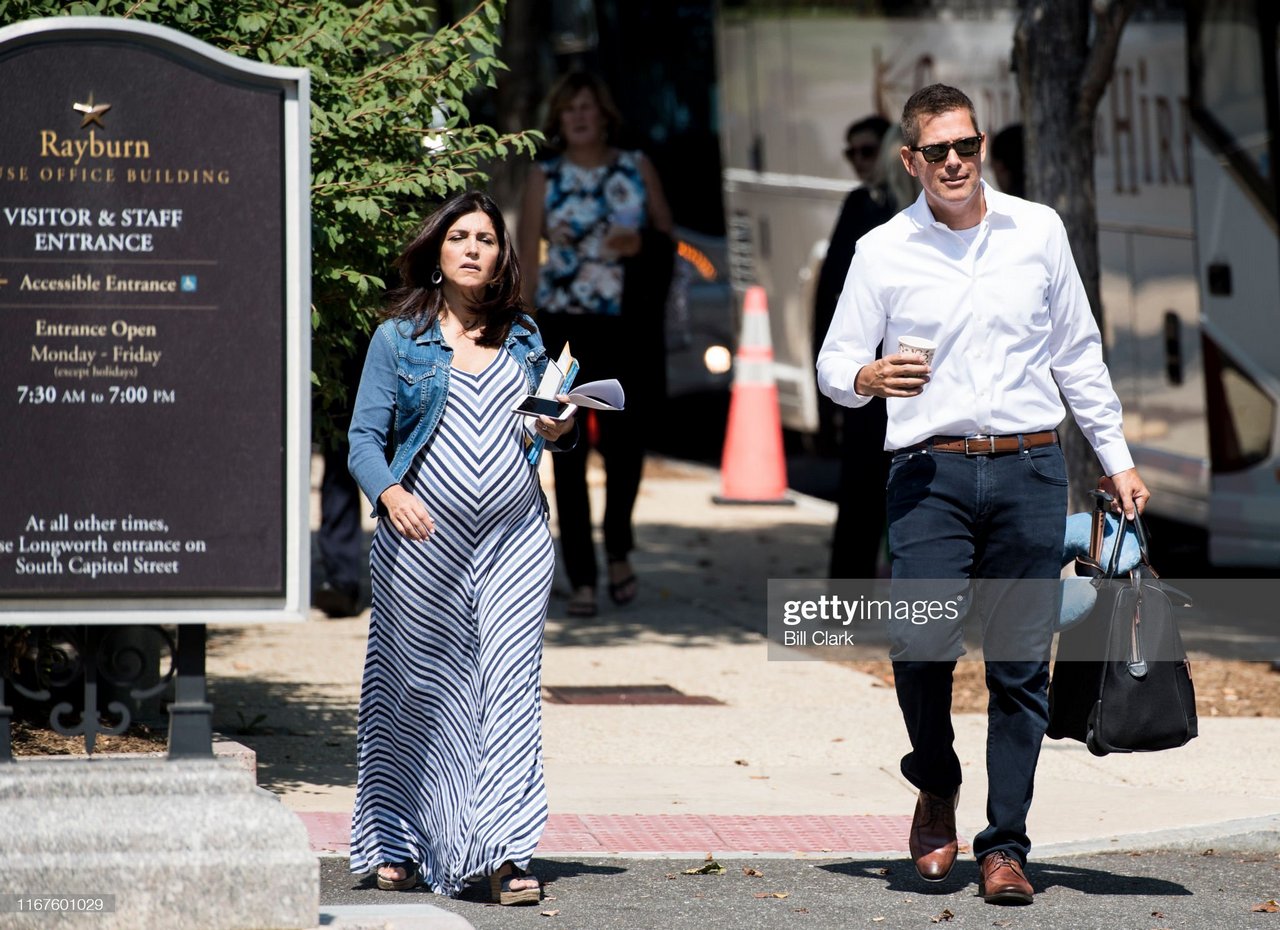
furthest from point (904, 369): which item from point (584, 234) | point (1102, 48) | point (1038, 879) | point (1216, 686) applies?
point (584, 234)

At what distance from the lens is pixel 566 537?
33.4ft

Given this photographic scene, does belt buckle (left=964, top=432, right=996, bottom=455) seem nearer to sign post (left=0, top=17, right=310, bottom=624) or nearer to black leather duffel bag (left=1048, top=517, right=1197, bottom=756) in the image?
black leather duffel bag (left=1048, top=517, right=1197, bottom=756)

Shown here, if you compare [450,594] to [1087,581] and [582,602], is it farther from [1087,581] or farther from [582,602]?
[582,602]

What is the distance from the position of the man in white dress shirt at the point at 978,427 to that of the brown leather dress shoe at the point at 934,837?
12 millimetres

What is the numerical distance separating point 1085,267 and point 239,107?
4926 millimetres

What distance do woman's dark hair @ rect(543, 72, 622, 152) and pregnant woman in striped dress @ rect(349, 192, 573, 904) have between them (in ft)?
14.2

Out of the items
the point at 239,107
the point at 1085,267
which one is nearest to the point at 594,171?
Answer: the point at 1085,267

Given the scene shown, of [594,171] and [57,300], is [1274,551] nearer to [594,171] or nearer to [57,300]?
[594,171]

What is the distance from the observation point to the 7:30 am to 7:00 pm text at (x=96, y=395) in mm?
4766

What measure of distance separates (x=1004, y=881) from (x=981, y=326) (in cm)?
143

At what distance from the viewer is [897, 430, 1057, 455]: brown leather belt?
5.59 metres

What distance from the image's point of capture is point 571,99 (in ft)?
32.5


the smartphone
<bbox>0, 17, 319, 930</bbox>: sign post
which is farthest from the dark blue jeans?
<bbox>0, 17, 319, 930</bbox>: sign post

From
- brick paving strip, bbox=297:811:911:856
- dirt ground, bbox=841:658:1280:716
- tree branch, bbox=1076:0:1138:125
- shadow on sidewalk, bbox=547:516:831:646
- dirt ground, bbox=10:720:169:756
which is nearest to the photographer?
brick paving strip, bbox=297:811:911:856
